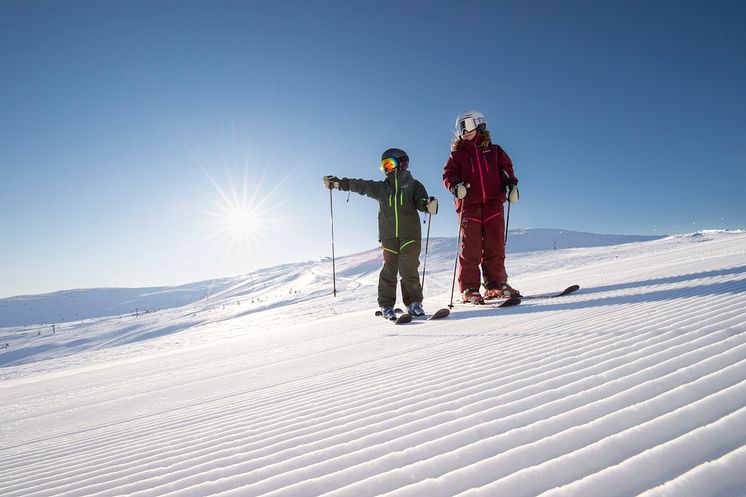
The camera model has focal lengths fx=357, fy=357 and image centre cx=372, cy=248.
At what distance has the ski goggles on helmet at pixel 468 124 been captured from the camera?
5129 millimetres

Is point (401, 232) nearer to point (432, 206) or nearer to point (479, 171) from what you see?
point (432, 206)

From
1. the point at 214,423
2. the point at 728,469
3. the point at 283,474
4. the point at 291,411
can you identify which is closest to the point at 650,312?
the point at 728,469

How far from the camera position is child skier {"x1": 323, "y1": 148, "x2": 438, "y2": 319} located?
4.80 metres

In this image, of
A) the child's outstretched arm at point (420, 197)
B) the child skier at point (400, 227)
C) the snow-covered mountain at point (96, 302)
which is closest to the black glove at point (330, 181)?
the child skier at point (400, 227)

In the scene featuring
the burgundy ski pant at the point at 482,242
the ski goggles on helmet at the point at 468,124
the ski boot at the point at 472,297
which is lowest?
the ski boot at the point at 472,297

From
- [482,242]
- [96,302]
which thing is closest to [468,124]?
[482,242]

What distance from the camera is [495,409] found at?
54.2 inches

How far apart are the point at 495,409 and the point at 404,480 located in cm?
54

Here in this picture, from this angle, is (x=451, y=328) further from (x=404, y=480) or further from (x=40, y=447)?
(x=40, y=447)

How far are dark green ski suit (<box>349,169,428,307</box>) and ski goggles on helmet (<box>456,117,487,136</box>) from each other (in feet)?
3.48

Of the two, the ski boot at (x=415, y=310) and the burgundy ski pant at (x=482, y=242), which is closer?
the ski boot at (x=415, y=310)

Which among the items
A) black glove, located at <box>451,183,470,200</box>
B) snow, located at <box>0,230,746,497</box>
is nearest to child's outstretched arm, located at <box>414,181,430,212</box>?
black glove, located at <box>451,183,470,200</box>

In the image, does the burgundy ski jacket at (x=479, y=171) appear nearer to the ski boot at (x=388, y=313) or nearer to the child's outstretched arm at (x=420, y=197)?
the child's outstretched arm at (x=420, y=197)

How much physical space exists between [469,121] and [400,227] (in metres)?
1.87
